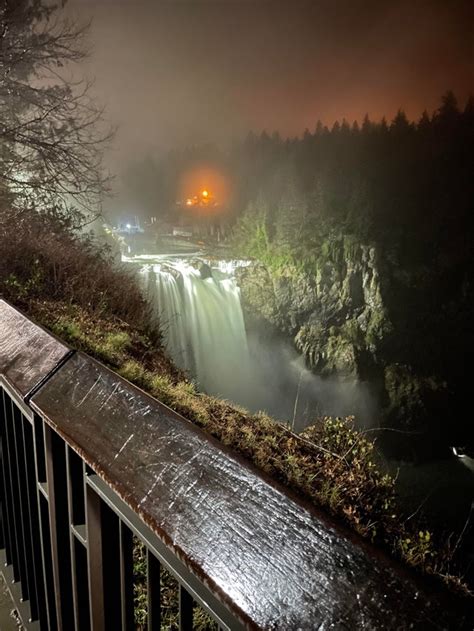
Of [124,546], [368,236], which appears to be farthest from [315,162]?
[124,546]

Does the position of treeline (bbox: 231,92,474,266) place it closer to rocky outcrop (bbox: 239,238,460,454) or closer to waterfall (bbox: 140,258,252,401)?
rocky outcrop (bbox: 239,238,460,454)

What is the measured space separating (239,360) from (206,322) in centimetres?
602

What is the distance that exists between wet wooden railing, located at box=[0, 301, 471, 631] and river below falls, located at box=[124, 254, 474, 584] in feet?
96.3

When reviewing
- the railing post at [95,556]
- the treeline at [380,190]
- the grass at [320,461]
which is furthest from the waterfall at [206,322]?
the railing post at [95,556]

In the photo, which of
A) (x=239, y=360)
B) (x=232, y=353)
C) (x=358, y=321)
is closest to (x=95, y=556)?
(x=232, y=353)

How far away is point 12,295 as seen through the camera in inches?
260

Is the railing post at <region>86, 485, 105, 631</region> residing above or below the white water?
above

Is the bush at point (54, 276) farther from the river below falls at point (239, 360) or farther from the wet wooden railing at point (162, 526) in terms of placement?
the river below falls at point (239, 360)

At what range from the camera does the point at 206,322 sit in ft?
136

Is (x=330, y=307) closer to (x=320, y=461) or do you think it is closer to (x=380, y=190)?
(x=380, y=190)

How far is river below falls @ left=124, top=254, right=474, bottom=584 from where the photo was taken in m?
34.9

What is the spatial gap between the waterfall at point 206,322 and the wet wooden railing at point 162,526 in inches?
1280

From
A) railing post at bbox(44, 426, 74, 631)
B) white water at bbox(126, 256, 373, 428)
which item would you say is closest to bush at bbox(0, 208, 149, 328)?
railing post at bbox(44, 426, 74, 631)

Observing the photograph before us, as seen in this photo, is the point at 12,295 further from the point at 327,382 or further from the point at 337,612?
the point at 327,382
